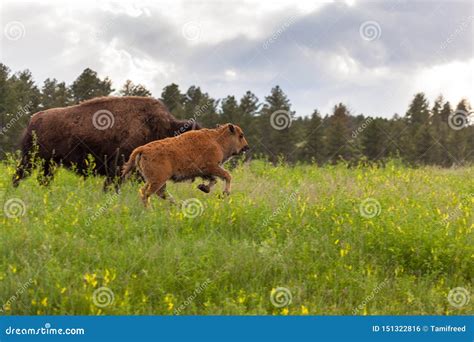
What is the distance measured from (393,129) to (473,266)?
60.5 meters

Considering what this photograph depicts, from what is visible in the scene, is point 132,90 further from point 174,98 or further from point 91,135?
point 91,135

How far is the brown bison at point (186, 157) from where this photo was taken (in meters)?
8.61

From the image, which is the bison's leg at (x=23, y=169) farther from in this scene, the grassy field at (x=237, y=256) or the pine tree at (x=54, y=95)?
the pine tree at (x=54, y=95)

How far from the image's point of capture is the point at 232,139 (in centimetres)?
1009

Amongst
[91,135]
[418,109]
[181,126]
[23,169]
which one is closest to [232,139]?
[181,126]

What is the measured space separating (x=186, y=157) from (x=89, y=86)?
40022mm

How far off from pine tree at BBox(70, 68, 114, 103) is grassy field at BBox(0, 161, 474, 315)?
39.1m

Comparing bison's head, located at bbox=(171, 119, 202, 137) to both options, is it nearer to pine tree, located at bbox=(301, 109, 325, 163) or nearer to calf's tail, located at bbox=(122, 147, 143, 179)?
calf's tail, located at bbox=(122, 147, 143, 179)

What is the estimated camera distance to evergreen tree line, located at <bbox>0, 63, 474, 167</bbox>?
45.6m

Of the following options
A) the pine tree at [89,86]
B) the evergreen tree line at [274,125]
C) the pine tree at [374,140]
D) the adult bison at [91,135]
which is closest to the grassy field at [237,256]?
the adult bison at [91,135]

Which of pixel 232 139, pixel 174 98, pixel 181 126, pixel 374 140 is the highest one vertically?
pixel 174 98

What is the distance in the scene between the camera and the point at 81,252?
6168 mm

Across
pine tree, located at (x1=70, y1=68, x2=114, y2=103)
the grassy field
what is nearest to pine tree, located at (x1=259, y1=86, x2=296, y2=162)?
pine tree, located at (x1=70, y1=68, x2=114, y2=103)

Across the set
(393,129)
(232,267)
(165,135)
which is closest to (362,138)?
(393,129)
